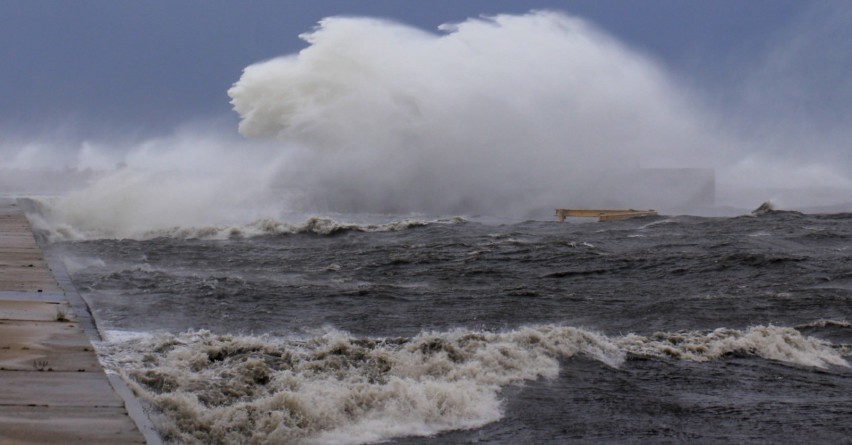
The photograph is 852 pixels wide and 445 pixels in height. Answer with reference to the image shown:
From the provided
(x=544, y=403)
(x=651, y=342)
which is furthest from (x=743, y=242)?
(x=544, y=403)

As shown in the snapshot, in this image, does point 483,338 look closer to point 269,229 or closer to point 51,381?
point 51,381

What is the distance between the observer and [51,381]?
5.93m

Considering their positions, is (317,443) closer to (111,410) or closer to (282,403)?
(282,403)

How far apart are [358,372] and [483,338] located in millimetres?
1813

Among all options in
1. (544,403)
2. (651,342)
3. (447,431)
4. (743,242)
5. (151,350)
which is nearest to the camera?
(447,431)

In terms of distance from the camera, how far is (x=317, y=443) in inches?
264

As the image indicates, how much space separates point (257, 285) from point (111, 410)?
9.79 m

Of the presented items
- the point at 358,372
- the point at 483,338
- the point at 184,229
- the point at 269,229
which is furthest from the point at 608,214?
the point at 358,372

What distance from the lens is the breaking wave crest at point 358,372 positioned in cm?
697

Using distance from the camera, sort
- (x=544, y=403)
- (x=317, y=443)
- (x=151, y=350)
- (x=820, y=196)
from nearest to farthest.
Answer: (x=317, y=443) < (x=544, y=403) < (x=151, y=350) < (x=820, y=196)

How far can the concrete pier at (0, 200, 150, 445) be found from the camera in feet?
16.0

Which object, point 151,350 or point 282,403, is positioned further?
point 151,350

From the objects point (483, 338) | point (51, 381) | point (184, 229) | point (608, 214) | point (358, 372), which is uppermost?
point (608, 214)

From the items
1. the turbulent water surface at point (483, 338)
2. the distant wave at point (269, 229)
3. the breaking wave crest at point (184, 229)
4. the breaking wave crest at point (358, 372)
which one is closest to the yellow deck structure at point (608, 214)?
the breaking wave crest at point (184, 229)
